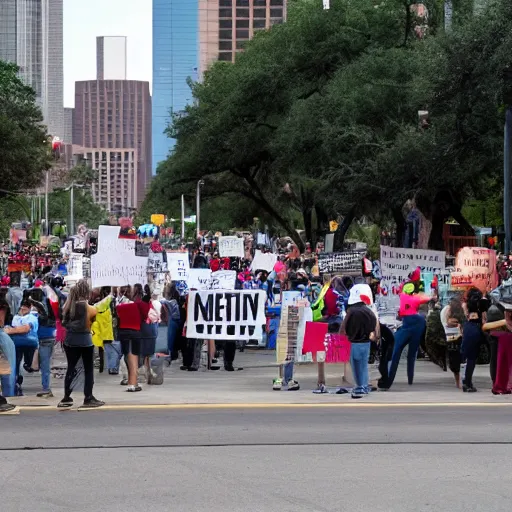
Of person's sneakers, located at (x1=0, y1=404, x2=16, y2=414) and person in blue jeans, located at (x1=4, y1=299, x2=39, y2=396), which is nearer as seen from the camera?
person's sneakers, located at (x1=0, y1=404, x2=16, y2=414)

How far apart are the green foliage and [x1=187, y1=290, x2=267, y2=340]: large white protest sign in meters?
41.5

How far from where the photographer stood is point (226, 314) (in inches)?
686

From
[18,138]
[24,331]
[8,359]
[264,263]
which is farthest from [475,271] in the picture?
[18,138]

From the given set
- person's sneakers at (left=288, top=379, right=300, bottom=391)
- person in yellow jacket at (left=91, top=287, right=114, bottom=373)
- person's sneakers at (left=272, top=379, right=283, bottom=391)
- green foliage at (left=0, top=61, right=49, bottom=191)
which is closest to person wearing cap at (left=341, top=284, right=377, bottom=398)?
person's sneakers at (left=288, top=379, right=300, bottom=391)

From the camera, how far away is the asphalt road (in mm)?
8352

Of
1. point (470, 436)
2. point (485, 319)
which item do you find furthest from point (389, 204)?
point (470, 436)

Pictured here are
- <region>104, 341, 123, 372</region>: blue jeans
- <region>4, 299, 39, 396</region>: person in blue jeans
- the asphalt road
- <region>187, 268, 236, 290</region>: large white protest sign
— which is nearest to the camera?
the asphalt road

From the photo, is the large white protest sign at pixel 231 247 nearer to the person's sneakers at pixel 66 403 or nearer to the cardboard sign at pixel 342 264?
the cardboard sign at pixel 342 264

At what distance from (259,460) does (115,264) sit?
7.37m

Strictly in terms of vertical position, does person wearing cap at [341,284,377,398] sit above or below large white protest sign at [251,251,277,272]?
below

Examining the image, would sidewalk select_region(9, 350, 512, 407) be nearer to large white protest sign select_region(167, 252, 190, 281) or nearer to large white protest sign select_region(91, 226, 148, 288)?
large white protest sign select_region(91, 226, 148, 288)

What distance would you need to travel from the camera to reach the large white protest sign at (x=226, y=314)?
56.6ft

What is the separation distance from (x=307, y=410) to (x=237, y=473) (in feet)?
13.2

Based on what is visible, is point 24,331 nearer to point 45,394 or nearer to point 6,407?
point 45,394
